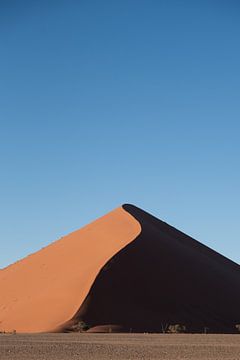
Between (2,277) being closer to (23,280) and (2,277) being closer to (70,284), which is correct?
(23,280)

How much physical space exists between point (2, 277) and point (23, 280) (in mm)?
5680

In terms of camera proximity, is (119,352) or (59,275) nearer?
(119,352)

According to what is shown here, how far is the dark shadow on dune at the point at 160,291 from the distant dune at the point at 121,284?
7 cm

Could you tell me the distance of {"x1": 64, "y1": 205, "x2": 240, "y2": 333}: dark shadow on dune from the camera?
Result: 49406 millimetres

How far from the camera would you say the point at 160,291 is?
54844 millimetres

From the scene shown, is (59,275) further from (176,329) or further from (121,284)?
(176,329)

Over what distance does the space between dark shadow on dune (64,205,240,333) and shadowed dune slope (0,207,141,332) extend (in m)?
1.10

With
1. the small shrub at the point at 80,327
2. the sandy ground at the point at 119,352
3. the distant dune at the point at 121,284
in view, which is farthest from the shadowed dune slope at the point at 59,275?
the sandy ground at the point at 119,352

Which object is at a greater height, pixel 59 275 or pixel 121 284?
pixel 59 275

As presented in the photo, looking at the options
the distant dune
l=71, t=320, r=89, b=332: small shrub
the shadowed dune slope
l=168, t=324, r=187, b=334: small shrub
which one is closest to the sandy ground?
l=168, t=324, r=187, b=334: small shrub

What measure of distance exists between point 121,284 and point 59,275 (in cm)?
647

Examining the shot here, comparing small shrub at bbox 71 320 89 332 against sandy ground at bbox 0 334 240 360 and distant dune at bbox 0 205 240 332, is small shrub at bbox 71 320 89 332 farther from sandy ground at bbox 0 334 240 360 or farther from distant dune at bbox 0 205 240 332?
sandy ground at bbox 0 334 240 360

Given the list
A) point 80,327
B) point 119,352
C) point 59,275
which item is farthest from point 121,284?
point 119,352

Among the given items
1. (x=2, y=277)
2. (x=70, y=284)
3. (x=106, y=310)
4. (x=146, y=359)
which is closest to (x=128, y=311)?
(x=106, y=310)
